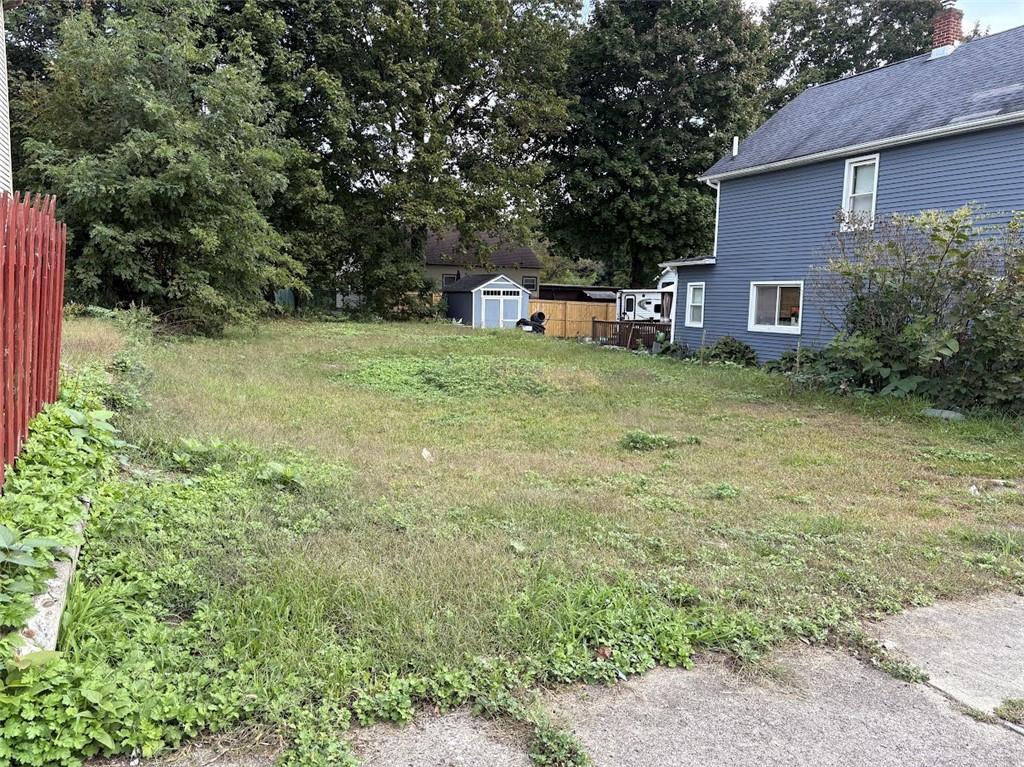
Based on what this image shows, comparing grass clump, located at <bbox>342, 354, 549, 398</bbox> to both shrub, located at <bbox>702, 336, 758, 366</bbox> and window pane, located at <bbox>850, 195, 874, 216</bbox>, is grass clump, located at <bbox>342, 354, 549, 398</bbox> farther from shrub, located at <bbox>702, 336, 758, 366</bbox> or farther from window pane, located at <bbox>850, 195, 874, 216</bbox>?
window pane, located at <bbox>850, 195, 874, 216</bbox>

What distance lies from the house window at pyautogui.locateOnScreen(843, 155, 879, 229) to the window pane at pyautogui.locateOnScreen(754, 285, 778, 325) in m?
2.43

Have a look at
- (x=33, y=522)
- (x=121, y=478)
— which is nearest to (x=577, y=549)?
(x=33, y=522)

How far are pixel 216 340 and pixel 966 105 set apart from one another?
14816 mm

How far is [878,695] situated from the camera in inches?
96.4

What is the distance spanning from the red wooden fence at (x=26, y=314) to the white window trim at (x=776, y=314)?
524 inches

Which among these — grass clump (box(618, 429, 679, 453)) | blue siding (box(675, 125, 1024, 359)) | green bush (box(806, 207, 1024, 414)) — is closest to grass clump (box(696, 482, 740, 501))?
grass clump (box(618, 429, 679, 453))

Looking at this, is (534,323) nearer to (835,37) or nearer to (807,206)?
(807,206)

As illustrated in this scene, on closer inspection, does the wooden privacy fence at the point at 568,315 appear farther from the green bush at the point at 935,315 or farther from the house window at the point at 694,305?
the green bush at the point at 935,315

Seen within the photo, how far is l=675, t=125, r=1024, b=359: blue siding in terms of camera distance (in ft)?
37.3

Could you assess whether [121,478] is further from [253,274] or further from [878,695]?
[253,274]

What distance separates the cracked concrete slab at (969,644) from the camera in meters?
2.52

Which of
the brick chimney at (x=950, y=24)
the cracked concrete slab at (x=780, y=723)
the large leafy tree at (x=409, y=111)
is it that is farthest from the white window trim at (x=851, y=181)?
the large leafy tree at (x=409, y=111)

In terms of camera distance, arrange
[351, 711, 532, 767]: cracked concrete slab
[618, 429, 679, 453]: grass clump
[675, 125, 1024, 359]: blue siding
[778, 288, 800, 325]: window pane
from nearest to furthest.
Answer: [351, 711, 532, 767]: cracked concrete slab
[618, 429, 679, 453]: grass clump
[675, 125, 1024, 359]: blue siding
[778, 288, 800, 325]: window pane

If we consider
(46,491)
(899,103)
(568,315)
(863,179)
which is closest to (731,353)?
(863,179)
